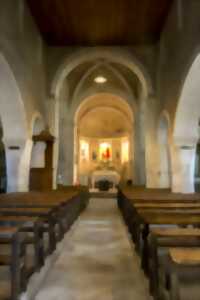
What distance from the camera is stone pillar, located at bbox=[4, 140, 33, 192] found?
906 centimetres

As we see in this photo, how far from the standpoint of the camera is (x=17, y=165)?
9.09m

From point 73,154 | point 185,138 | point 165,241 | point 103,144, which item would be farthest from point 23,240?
point 103,144

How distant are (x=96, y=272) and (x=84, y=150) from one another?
18839 mm

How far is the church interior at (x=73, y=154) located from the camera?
118 inches

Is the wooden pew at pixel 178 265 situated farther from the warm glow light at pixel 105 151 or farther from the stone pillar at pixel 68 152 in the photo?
the warm glow light at pixel 105 151

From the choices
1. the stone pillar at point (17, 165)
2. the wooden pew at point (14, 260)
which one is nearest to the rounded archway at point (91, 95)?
the stone pillar at point (17, 165)

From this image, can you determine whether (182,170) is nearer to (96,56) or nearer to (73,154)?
(96,56)

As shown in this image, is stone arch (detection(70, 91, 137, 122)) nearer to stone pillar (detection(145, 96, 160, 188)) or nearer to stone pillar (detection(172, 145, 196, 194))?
stone pillar (detection(145, 96, 160, 188))

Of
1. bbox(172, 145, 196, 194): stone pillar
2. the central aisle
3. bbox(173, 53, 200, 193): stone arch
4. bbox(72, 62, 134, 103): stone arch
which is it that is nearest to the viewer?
the central aisle

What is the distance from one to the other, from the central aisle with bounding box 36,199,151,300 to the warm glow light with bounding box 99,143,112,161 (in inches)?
658

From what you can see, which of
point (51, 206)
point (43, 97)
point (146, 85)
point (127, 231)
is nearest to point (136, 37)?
point (146, 85)

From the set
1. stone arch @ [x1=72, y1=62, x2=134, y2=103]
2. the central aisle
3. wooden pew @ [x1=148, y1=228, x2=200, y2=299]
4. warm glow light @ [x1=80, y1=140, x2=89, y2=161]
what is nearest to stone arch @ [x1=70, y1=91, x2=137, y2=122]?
stone arch @ [x1=72, y1=62, x2=134, y2=103]

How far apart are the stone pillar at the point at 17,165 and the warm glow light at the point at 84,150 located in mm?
12660

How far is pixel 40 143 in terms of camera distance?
10570 millimetres
